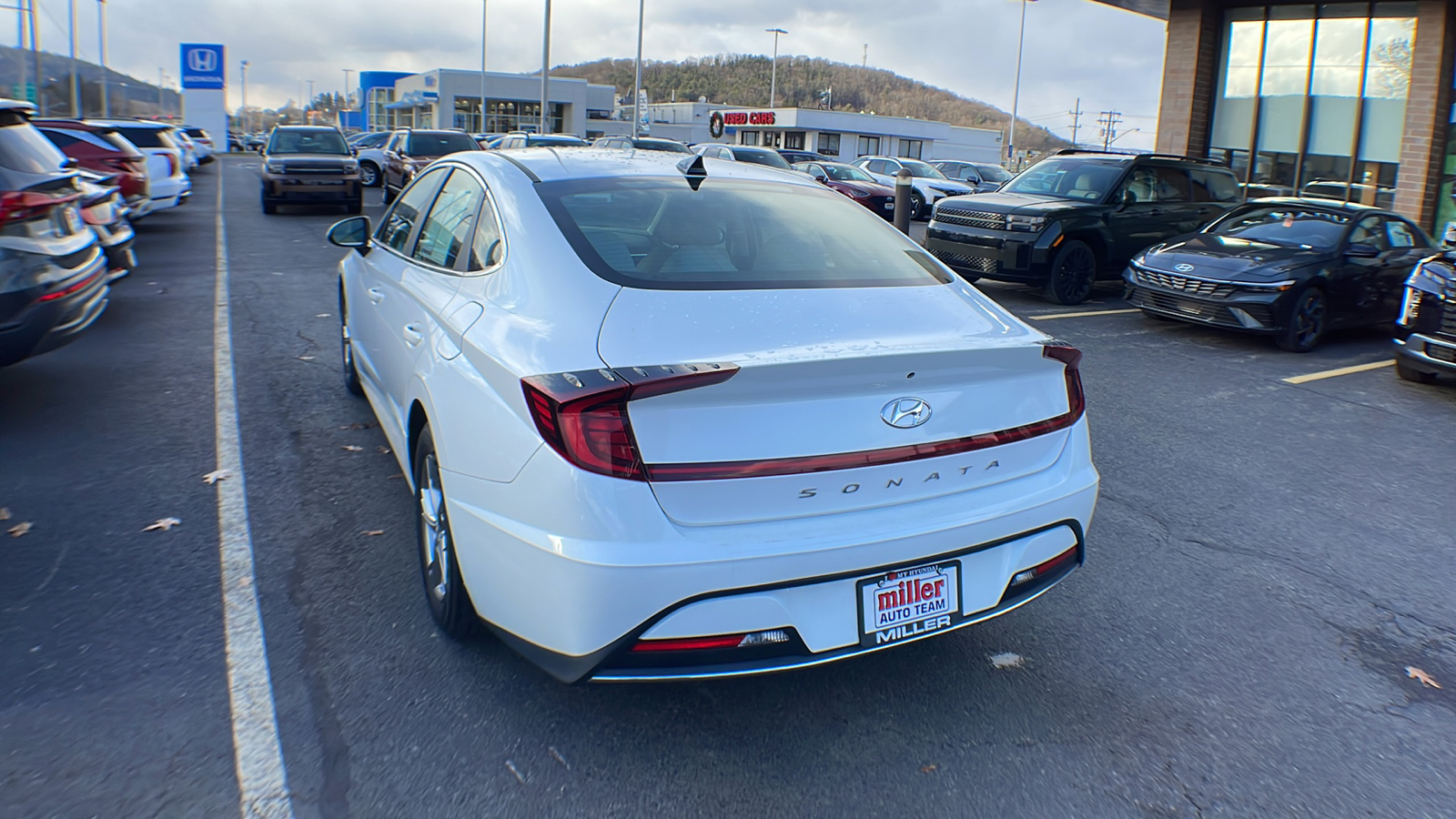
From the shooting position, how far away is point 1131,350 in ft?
30.0

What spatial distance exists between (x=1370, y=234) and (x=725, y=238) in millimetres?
9220

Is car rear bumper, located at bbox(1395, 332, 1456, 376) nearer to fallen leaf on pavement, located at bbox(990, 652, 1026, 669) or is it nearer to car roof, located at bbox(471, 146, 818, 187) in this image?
car roof, located at bbox(471, 146, 818, 187)

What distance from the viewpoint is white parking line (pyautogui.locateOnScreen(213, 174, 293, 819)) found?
2613 mm

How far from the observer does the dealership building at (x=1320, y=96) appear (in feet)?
51.6

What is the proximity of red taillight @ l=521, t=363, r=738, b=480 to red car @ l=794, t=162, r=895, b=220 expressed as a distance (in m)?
20.4

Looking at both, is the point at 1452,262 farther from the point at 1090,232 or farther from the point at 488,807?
the point at 488,807

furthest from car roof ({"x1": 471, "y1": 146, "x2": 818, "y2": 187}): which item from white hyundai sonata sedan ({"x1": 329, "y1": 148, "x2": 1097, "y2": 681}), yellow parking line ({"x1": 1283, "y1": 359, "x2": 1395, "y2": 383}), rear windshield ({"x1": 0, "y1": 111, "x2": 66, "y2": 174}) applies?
yellow parking line ({"x1": 1283, "y1": 359, "x2": 1395, "y2": 383})

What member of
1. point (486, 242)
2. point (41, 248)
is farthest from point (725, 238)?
point (41, 248)

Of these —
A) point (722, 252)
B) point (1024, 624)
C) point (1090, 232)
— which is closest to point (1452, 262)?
point (1090, 232)

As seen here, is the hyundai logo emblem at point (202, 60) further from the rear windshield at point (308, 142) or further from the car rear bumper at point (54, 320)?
the car rear bumper at point (54, 320)

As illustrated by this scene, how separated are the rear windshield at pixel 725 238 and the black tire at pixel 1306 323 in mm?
6971

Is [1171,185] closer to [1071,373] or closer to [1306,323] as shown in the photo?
[1306,323]

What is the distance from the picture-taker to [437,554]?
3.39 meters

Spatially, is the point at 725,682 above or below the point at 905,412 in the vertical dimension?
below
